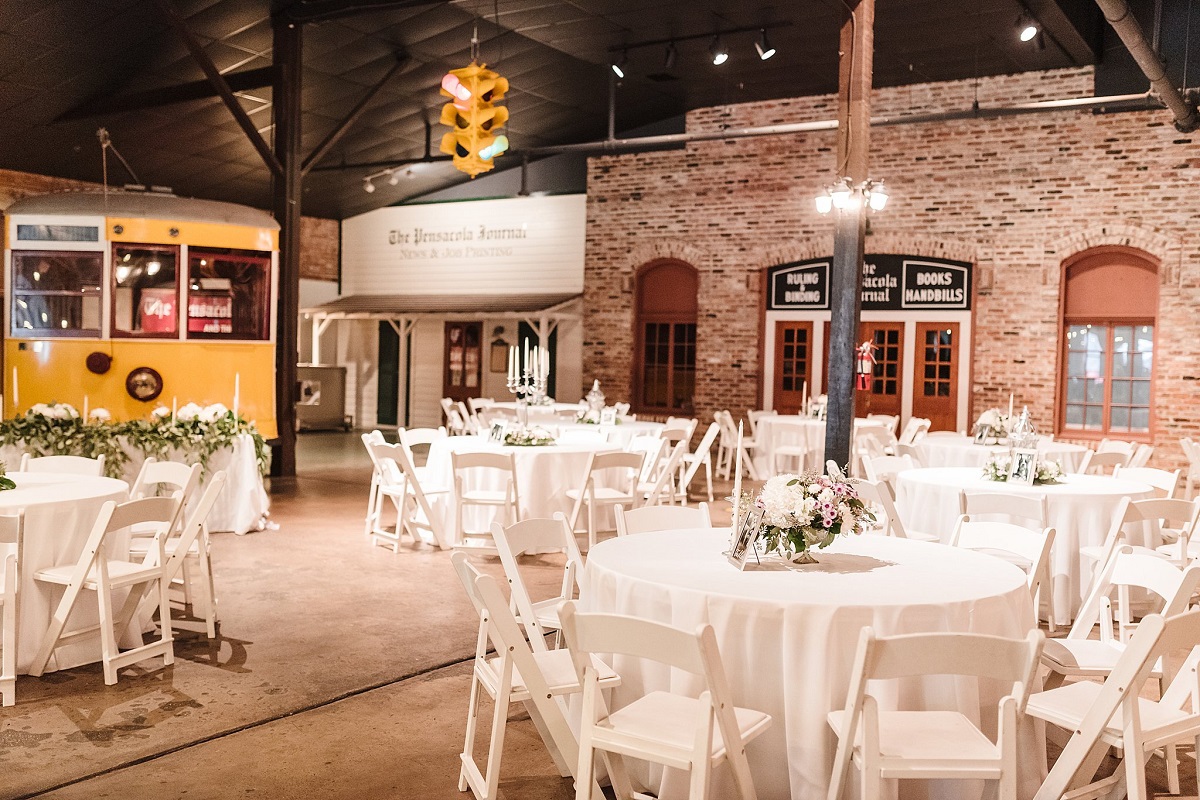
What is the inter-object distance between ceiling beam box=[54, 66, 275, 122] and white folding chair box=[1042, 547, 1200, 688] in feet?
31.6

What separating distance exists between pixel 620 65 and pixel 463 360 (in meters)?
6.94

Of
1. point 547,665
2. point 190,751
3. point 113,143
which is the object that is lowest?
point 190,751

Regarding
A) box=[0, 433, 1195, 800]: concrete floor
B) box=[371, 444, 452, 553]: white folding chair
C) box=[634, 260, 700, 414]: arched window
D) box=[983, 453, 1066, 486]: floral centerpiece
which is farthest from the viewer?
box=[634, 260, 700, 414]: arched window

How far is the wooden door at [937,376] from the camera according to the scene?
13.2m

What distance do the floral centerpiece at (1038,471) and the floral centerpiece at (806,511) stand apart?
3104 millimetres

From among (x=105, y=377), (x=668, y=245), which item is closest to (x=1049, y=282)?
(x=668, y=245)

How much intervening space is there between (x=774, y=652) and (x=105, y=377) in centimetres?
825

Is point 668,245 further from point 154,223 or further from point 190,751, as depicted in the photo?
point 190,751

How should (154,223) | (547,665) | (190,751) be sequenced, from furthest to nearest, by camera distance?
(154,223) → (190,751) → (547,665)

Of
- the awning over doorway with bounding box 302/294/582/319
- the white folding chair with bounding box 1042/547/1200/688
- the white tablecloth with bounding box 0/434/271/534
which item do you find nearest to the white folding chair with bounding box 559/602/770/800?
the white folding chair with bounding box 1042/547/1200/688

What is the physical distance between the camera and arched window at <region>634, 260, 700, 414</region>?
15.3m

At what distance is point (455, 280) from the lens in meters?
18.0

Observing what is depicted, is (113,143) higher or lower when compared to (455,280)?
higher

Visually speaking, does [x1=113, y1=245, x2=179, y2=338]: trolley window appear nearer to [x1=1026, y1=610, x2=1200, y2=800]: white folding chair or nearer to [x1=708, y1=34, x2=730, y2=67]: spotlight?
[x1=708, y1=34, x2=730, y2=67]: spotlight
